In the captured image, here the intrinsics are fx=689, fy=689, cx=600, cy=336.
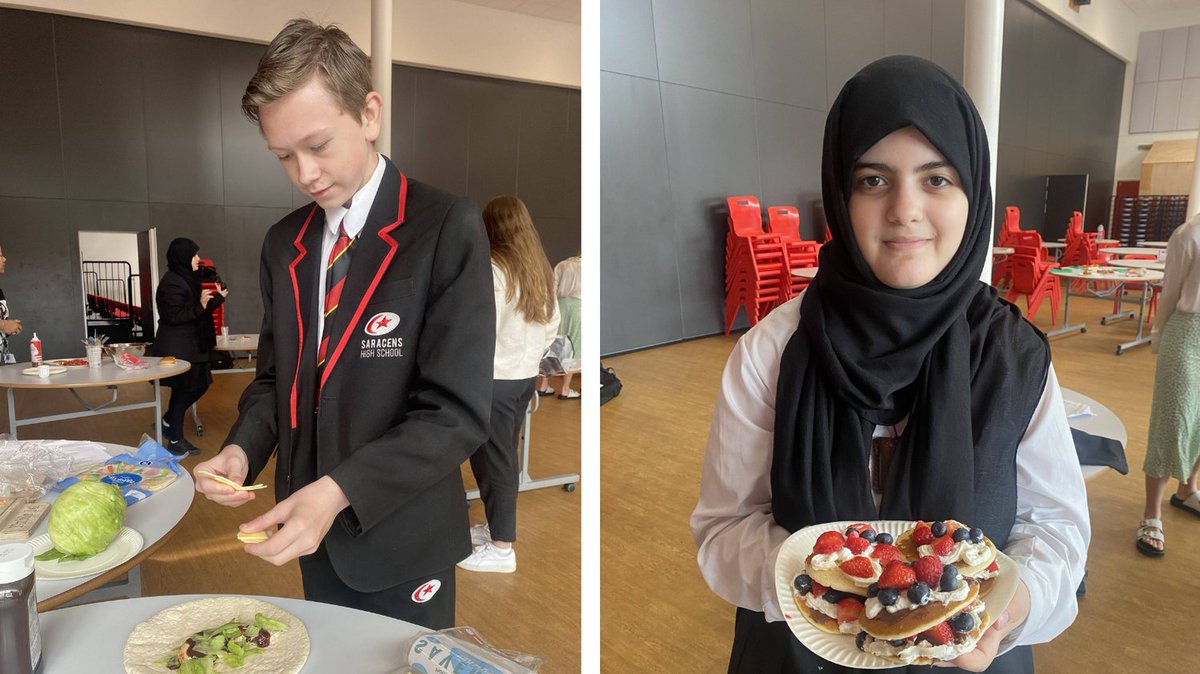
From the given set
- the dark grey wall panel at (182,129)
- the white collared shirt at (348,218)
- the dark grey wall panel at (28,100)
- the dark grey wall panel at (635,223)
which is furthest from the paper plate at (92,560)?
the dark grey wall panel at (635,223)

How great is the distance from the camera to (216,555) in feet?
7.16

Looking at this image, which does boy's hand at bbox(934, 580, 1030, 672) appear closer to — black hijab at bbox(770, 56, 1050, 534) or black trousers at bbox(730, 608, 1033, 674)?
black hijab at bbox(770, 56, 1050, 534)

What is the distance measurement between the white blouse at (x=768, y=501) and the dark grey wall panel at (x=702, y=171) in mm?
3953

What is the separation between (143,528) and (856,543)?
1.23m

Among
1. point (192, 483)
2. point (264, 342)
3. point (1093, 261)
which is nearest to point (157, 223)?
point (192, 483)

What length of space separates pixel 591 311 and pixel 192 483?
929 millimetres

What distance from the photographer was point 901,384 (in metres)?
0.86

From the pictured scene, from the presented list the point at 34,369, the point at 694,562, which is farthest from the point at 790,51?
the point at 34,369

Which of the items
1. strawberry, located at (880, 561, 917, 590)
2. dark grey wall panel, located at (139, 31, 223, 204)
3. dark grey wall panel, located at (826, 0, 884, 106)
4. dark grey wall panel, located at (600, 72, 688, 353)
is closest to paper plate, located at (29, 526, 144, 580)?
strawberry, located at (880, 561, 917, 590)

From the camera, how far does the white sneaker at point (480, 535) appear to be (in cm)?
256

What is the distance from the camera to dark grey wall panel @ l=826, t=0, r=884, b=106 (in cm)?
400

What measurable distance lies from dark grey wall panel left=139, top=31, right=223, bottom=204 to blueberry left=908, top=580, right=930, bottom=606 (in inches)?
136

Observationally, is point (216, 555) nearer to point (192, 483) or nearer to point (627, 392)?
point (192, 483)

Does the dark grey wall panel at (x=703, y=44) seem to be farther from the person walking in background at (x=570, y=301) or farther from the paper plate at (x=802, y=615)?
the paper plate at (x=802, y=615)
